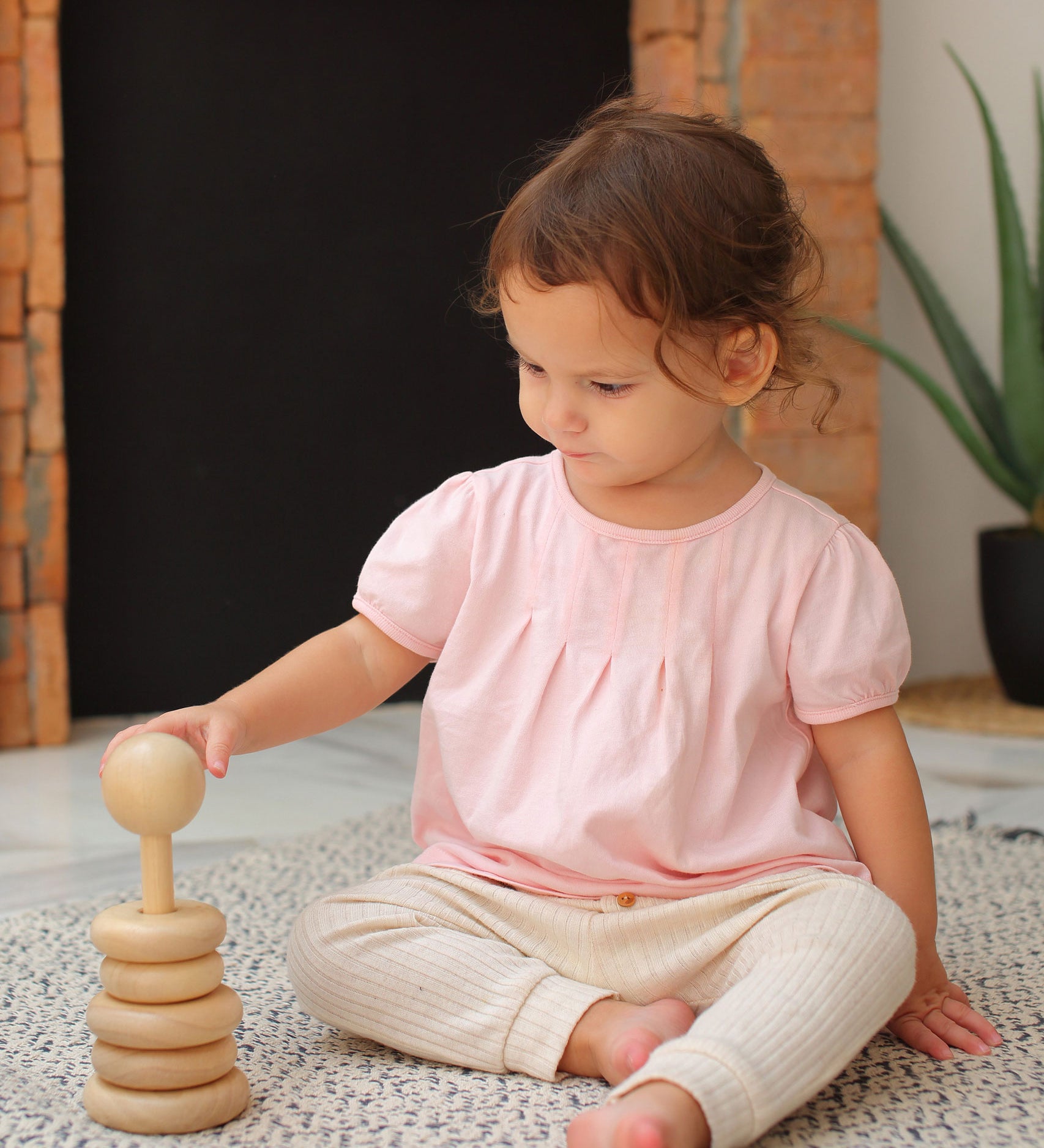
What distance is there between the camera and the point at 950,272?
2.44 m

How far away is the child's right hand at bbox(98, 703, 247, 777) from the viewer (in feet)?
2.72

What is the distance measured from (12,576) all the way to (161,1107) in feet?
4.27

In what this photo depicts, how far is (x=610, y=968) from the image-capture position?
0.91 metres

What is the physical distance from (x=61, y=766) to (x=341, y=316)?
2.59 ft

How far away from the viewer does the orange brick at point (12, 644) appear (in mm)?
1933

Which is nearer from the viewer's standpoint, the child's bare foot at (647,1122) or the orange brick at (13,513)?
the child's bare foot at (647,1122)

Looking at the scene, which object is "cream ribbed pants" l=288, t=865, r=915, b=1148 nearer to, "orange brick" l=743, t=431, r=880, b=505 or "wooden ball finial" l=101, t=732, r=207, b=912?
"wooden ball finial" l=101, t=732, r=207, b=912

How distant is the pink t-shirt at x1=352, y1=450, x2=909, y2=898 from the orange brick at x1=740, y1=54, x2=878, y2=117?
130cm

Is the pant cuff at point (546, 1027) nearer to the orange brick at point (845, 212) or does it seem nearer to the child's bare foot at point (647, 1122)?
the child's bare foot at point (647, 1122)

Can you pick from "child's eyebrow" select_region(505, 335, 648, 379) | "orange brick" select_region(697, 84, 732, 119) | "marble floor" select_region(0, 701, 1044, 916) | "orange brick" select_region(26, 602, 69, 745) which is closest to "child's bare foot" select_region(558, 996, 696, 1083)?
"child's eyebrow" select_region(505, 335, 648, 379)

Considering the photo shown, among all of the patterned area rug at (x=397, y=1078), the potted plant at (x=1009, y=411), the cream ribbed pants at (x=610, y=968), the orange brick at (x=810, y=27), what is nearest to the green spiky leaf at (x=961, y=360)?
the potted plant at (x=1009, y=411)

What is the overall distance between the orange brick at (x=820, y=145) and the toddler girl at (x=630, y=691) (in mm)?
1219

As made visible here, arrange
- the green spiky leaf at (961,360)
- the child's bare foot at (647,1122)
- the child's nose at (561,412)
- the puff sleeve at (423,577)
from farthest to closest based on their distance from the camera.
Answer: the green spiky leaf at (961,360)
the puff sleeve at (423,577)
the child's nose at (561,412)
the child's bare foot at (647,1122)

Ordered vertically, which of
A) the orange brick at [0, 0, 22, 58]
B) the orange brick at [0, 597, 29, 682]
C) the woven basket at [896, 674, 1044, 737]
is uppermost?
the orange brick at [0, 0, 22, 58]
